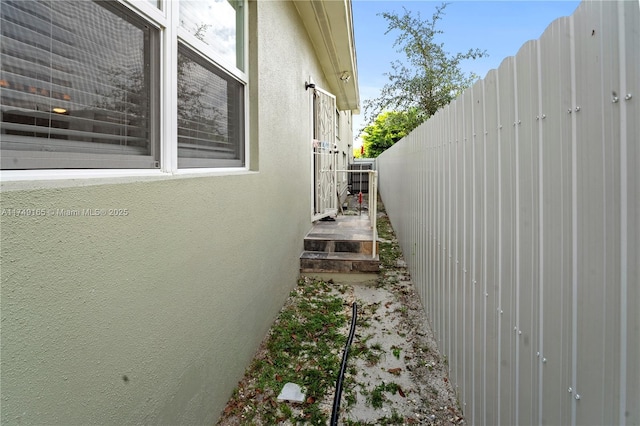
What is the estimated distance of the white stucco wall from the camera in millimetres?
995

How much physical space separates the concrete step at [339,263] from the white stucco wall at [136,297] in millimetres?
1841

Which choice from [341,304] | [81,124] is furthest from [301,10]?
[81,124]

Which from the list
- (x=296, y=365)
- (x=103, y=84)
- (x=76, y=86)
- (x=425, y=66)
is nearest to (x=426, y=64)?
(x=425, y=66)

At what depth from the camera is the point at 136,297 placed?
1446mm

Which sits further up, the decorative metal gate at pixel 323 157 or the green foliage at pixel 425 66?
the green foliage at pixel 425 66

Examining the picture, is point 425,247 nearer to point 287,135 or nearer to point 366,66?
point 287,135

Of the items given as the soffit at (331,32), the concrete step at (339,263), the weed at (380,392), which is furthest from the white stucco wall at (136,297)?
the soffit at (331,32)

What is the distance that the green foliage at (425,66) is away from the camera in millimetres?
9297

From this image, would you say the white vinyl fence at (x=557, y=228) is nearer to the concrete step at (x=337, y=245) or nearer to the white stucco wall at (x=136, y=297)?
the white stucco wall at (x=136, y=297)

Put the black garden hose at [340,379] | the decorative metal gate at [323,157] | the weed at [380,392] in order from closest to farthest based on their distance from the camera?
the black garden hose at [340,379] < the weed at [380,392] < the decorative metal gate at [323,157]

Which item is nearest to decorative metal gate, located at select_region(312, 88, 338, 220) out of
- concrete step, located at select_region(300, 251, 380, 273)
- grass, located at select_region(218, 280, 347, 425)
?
concrete step, located at select_region(300, 251, 380, 273)

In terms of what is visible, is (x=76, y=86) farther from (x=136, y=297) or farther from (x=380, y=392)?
(x=380, y=392)

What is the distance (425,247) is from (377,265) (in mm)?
1173

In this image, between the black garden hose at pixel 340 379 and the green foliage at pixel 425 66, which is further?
the green foliage at pixel 425 66
